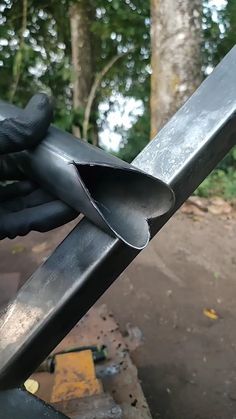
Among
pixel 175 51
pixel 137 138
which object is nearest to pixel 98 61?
pixel 137 138

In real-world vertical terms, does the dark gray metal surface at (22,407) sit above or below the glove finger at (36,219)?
below

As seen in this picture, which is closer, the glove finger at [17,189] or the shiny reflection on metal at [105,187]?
the shiny reflection on metal at [105,187]

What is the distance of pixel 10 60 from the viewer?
17.9 feet

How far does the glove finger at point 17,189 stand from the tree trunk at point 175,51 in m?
3.04

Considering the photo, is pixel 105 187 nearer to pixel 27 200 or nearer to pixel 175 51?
pixel 27 200

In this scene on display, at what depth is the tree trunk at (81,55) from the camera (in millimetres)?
5277

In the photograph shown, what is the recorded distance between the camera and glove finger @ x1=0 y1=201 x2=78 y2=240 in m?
0.75

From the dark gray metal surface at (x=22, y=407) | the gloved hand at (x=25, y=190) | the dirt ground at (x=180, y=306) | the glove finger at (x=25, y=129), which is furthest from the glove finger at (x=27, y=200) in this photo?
the dirt ground at (x=180, y=306)

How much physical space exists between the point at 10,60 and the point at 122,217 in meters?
5.28

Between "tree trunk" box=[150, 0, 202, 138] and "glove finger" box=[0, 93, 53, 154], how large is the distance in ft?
10.1

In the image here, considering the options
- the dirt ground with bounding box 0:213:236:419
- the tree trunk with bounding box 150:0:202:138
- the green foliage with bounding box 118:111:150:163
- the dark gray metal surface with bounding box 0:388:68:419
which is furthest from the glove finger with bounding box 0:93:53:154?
the green foliage with bounding box 118:111:150:163

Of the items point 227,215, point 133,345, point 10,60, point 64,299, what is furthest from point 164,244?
point 10,60

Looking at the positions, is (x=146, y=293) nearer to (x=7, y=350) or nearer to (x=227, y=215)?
(x=227, y=215)

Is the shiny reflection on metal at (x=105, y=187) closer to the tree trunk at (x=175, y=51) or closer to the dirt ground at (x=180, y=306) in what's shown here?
the dirt ground at (x=180, y=306)
